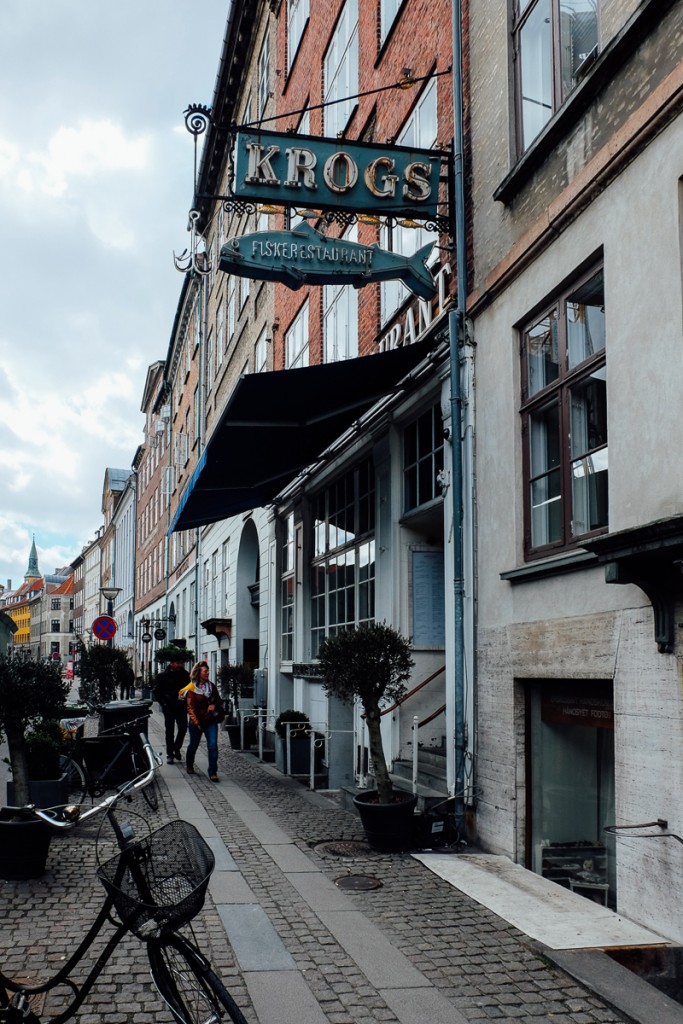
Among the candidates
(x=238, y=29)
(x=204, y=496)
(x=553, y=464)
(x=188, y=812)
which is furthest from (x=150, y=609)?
(x=553, y=464)

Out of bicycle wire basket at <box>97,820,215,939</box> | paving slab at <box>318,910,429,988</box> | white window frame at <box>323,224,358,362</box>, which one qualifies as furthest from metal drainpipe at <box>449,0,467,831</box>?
bicycle wire basket at <box>97,820,215,939</box>

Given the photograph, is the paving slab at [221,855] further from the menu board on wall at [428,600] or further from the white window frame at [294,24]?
the white window frame at [294,24]

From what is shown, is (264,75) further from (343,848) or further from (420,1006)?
(420,1006)

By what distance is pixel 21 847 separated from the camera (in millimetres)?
7824

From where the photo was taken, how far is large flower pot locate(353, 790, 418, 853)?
9.06 metres

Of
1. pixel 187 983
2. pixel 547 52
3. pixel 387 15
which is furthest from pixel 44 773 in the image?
pixel 387 15

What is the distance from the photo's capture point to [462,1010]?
17.4 ft

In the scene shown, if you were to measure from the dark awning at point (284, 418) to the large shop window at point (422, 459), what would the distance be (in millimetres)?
677

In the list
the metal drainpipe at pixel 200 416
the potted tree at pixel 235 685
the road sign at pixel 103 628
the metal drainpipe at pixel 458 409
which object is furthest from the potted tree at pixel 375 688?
the metal drainpipe at pixel 200 416

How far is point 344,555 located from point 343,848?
257 inches

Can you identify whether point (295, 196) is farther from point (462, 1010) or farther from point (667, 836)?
point (462, 1010)

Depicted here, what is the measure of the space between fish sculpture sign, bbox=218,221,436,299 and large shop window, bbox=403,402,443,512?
1.63m

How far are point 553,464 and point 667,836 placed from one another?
3.29 meters

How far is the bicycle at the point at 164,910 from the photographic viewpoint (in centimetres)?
394
